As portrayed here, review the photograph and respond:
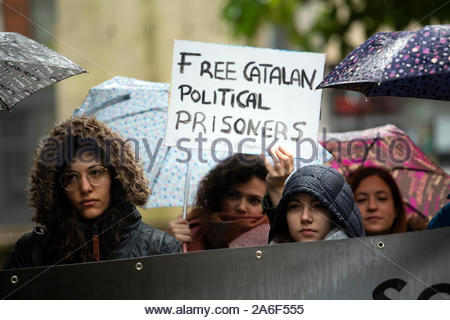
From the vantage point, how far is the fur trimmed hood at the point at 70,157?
3137 mm

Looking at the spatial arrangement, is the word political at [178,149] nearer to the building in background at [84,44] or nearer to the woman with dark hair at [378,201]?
the woman with dark hair at [378,201]

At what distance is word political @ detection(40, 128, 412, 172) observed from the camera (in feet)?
10.3

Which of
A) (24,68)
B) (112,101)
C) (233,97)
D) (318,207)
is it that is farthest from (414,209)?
(24,68)

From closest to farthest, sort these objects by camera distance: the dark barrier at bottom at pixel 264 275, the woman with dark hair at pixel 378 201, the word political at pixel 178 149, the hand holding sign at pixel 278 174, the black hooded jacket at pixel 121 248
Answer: the dark barrier at bottom at pixel 264 275
the black hooded jacket at pixel 121 248
the word political at pixel 178 149
the hand holding sign at pixel 278 174
the woman with dark hair at pixel 378 201

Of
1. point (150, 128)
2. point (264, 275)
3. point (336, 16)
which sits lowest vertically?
point (264, 275)

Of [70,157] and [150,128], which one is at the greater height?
[150,128]

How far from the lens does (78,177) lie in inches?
123

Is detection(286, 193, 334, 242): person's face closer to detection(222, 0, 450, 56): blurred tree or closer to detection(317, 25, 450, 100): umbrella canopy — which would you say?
detection(317, 25, 450, 100): umbrella canopy

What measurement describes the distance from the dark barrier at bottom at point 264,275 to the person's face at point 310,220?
0.49 meters

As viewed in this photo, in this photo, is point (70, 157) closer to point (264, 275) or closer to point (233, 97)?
point (233, 97)

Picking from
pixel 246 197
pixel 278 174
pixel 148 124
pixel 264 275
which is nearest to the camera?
pixel 264 275

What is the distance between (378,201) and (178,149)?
1.12m

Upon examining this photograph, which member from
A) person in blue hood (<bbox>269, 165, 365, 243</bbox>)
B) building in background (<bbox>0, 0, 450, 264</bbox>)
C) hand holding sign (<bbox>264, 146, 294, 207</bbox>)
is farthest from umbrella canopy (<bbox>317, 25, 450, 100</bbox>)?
building in background (<bbox>0, 0, 450, 264</bbox>)

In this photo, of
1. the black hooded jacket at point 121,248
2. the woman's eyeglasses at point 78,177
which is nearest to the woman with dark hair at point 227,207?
the black hooded jacket at point 121,248
